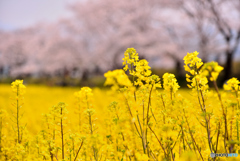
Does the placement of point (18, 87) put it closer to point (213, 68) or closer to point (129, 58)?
point (129, 58)

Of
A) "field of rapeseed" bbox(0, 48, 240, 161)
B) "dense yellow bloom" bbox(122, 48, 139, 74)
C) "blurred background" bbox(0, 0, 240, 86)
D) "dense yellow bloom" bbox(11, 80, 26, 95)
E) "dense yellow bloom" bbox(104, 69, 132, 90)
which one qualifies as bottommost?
"field of rapeseed" bbox(0, 48, 240, 161)

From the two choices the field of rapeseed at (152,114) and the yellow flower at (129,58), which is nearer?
→ the field of rapeseed at (152,114)

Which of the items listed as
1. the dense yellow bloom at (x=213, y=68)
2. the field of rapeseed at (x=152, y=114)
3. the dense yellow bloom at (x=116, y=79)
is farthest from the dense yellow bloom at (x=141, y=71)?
the dense yellow bloom at (x=213, y=68)

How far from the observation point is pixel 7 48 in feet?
153

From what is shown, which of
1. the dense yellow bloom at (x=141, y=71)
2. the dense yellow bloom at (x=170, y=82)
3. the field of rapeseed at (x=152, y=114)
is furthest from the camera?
the dense yellow bloom at (x=170, y=82)

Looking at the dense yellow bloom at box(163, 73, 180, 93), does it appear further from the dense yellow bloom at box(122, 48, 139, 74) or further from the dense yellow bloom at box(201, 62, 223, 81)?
the dense yellow bloom at box(201, 62, 223, 81)

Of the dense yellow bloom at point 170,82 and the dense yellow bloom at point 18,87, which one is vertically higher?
the dense yellow bloom at point 18,87

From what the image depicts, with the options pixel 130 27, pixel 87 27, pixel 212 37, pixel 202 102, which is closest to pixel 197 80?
pixel 202 102

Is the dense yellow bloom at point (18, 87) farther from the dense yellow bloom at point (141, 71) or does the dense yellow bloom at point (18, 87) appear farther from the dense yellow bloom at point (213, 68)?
the dense yellow bloom at point (213, 68)

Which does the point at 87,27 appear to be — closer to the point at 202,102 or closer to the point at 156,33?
the point at 156,33

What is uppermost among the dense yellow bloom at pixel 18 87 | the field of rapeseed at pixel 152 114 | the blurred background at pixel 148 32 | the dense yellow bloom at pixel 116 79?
the blurred background at pixel 148 32

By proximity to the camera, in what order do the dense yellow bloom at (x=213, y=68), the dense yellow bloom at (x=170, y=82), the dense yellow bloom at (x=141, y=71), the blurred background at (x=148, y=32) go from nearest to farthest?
the dense yellow bloom at (x=213, y=68)
the dense yellow bloom at (x=141, y=71)
the dense yellow bloom at (x=170, y=82)
the blurred background at (x=148, y=32)

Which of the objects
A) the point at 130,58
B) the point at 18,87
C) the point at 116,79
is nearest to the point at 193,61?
the point at 130,58

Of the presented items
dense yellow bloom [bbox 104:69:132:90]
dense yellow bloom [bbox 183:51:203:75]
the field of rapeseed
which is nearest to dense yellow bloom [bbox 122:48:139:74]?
the field of rapeseed
